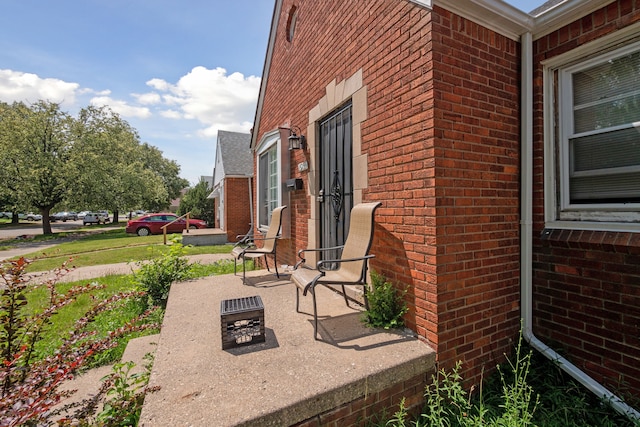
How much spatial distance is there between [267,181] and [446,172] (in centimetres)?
553

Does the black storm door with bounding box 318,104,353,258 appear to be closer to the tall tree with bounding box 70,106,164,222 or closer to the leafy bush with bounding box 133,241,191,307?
the leafy bush with bounding box 133,241,191,307

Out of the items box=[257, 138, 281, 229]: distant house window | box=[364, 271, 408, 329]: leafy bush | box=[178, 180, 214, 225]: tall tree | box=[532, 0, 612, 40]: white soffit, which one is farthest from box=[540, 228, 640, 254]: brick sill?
box=[178, 180, 214, 225]: tall tree

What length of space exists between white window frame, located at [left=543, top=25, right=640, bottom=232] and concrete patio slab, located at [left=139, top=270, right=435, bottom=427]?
187 cm

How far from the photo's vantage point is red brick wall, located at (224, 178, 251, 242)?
15.4 metres

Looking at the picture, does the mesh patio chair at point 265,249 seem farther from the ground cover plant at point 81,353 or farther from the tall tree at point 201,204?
the tall tree at point 201,204

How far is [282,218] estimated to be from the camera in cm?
604

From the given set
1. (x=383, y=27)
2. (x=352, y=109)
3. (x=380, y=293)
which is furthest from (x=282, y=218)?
(x=383, y=27)

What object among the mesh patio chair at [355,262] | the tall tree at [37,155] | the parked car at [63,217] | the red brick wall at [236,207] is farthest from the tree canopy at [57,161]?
the parked car at [63,217]

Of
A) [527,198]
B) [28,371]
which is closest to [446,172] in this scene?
[527,198]

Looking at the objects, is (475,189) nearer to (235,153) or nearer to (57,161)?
(235,153)

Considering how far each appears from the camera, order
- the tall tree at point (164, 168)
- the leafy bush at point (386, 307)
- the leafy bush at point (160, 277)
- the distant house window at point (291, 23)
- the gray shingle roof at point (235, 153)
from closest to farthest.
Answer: the leafy bush at point (386, 307), the leafy bush at point (160, 277), the distant house window at point (291, 23), the gray shingle roof at point (235, 153), the tall tree at point (164, 168)

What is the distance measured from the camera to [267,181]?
7.65 m

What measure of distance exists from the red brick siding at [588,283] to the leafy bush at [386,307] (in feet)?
4.70

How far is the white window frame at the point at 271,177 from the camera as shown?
6.16 m
